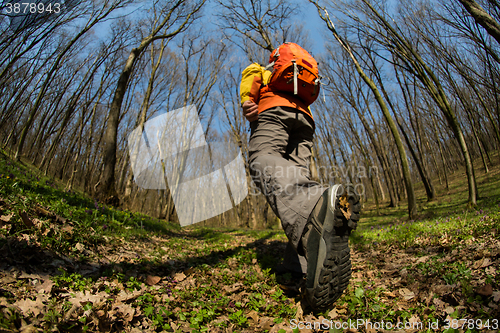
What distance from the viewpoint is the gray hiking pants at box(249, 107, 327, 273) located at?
150 centimetres

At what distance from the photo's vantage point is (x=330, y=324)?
1363mm

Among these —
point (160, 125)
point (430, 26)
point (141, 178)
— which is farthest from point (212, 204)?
point (430, 26)

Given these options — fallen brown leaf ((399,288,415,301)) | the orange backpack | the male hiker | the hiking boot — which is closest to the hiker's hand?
the male hiker

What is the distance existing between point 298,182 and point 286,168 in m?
0.15

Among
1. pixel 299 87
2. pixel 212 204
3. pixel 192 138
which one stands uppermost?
pixel 192 138

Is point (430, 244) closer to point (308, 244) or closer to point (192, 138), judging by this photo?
point (308, 244)

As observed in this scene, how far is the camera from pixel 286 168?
167cm

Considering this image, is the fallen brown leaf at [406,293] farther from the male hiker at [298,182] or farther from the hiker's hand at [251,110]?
the hiker's hand at [251,110]

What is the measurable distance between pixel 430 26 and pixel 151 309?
13384 mm

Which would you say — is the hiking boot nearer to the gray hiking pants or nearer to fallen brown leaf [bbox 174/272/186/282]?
the gray hiking pants

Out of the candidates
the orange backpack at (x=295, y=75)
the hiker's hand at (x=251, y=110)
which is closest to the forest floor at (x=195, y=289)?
the hiker's hand at (x=251, y=110)

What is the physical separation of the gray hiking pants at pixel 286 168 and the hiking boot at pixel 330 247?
0.36 feet

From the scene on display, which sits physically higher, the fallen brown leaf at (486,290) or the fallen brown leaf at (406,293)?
the fallen brown leaf at (486,290)

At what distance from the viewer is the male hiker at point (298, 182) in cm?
131
